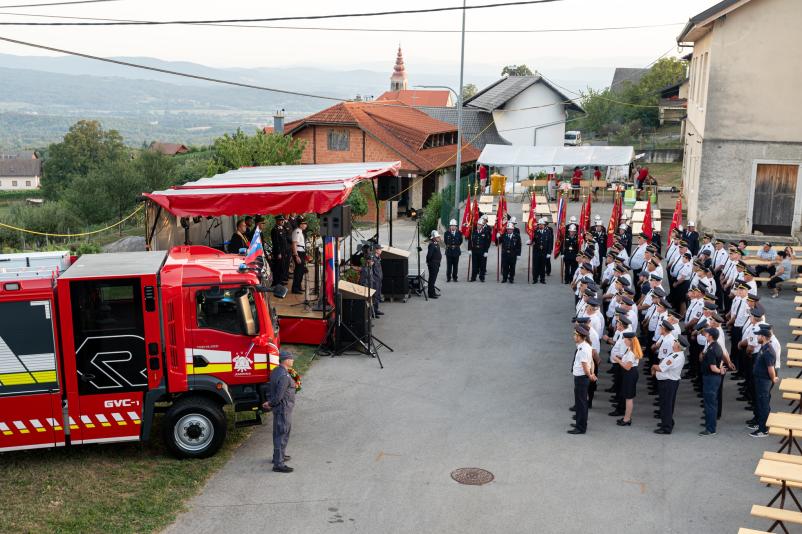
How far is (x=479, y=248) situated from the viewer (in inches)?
856

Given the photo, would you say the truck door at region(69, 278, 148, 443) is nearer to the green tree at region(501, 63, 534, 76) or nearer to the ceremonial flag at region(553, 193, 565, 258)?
the ceremonial flag at region(553, 193, 565, 258)

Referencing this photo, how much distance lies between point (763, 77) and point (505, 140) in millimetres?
31442

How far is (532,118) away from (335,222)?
43674mm

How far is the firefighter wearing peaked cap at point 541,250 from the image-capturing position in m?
21.3

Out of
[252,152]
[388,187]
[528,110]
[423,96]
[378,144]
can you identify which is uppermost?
[423,96]

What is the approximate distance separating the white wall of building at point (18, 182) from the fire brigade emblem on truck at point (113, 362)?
155 meters

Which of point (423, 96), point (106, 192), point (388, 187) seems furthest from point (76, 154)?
point (388, 187)

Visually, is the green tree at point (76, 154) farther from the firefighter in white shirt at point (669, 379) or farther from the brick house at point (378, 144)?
the firefighter in white shirt at point (669, 379)

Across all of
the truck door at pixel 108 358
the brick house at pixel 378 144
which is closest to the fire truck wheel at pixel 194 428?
the truck door at pixel 108 358

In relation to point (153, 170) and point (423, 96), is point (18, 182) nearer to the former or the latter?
point (423, 96)

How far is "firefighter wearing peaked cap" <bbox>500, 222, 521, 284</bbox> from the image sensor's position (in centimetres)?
2138

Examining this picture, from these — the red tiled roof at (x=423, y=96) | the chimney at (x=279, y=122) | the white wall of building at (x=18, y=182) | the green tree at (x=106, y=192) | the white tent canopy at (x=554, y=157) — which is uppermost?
the red tiled roof at (x=423, y=96)

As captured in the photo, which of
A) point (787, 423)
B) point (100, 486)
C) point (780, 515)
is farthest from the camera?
point (100, 486)

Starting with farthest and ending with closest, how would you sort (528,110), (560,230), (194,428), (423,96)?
Answer: (423,96), (528,110), (560,230), (194,428)
